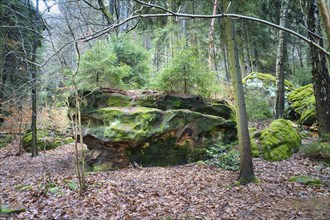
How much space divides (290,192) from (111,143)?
592 cm

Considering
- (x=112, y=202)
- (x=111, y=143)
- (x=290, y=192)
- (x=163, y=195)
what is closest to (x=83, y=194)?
(x=112, y=202)

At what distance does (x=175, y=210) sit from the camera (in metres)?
5.50

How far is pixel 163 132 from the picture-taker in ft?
32.0

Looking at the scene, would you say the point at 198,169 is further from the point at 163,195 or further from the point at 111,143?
the point at 111,143

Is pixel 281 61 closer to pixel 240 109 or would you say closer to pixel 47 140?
Answer: pixel 240 109

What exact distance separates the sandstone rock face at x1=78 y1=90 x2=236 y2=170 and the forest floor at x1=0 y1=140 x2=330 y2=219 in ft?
3.57

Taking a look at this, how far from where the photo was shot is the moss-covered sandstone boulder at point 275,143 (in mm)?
9273

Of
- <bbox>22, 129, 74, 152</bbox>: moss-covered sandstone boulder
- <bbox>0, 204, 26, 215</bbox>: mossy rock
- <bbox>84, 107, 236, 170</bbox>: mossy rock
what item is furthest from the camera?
<bbox>22, 129, 74, 152</bbox>: moss-covered sandstone boulder

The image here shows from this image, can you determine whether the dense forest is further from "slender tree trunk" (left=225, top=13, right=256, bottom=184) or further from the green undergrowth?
the green undergrowth

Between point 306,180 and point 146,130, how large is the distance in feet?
17.0

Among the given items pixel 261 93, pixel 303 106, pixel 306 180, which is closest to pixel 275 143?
pixel 306 180

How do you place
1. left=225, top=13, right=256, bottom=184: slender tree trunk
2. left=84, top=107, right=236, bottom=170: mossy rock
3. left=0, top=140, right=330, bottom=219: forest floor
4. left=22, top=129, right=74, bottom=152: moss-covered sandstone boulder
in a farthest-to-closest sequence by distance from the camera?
1. left=22, top=129, right=74, bottom=152: moss-covered sandstone boulder
2. left=84, top=107, right=236, bottom=170: mossy rock
3. left=225, top=13, right=256, bottom=184: slender tree trunk
4. left=0, top=140, right=330, bottom=219: forest floor

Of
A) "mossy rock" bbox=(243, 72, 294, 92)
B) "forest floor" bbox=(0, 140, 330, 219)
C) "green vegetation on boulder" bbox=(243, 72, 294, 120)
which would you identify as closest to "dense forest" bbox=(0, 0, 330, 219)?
"forest floor" bbox=(0, 140, 330, 219)

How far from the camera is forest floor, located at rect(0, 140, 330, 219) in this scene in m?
5.27
